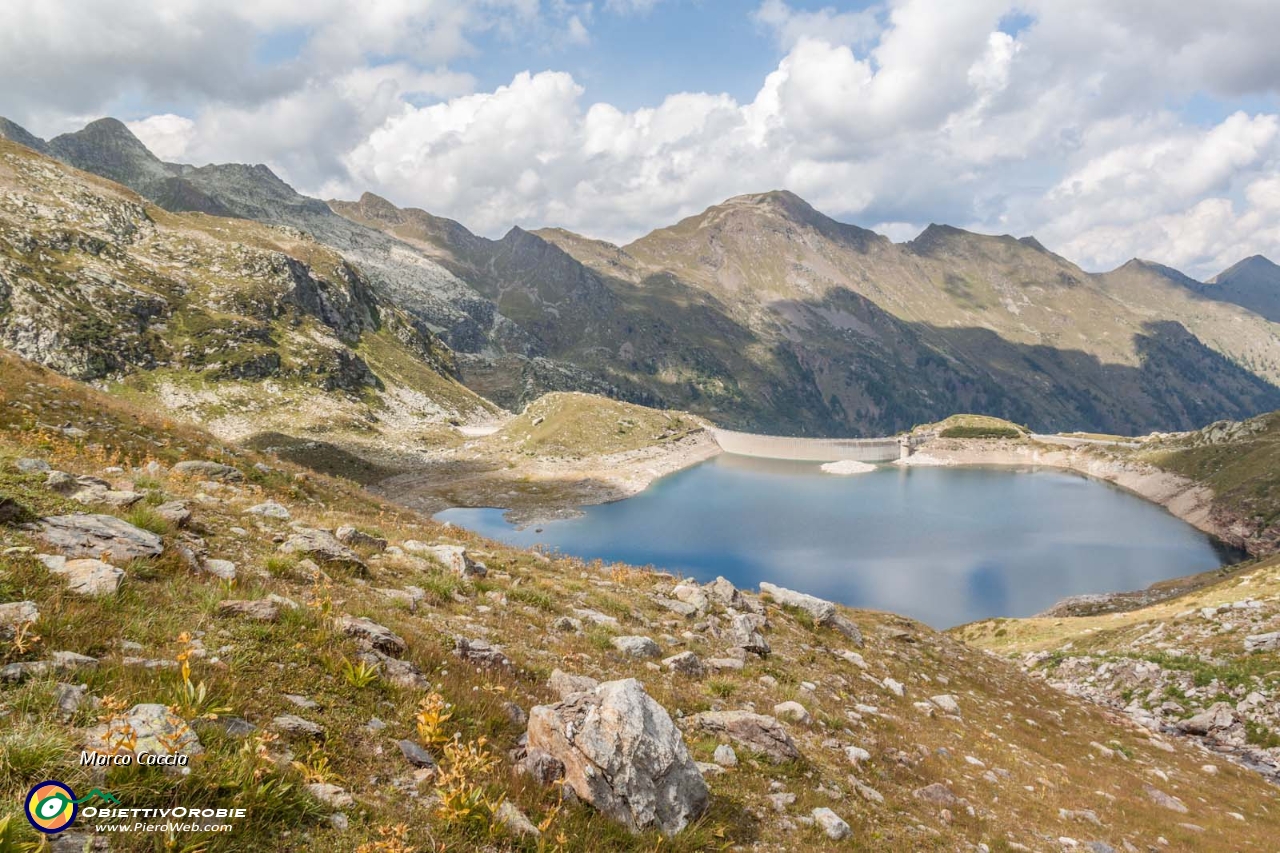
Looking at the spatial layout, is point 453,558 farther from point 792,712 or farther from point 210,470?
point 210,470

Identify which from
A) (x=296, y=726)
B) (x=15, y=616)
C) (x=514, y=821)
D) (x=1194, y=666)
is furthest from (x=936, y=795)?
(x=1194, y=666)

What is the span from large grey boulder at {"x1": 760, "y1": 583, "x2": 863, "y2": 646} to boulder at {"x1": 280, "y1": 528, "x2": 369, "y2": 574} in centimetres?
1441

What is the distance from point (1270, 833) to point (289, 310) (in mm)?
145643

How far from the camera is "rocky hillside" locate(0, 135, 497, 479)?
84375 mm

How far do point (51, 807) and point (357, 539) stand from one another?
35.5ft

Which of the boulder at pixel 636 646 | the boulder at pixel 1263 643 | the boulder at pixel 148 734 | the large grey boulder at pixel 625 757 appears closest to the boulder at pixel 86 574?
the boulder at pixel 148 734

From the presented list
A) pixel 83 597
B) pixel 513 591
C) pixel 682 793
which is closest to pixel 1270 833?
pixel 682 793

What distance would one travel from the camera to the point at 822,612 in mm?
19703

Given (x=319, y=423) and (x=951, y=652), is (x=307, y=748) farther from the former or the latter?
(x=319, y=423)

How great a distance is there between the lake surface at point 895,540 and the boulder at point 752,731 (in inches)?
1508

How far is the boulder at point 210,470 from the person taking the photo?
15.9m

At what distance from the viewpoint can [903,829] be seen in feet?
27.7

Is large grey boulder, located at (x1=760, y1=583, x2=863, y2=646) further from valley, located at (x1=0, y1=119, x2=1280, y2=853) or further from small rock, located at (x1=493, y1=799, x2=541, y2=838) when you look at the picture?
small rock, located at (x1=493, y1=799, x2=541, y2=838)

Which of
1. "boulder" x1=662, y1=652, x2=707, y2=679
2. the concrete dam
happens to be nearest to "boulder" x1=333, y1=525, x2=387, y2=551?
"boulder" x1=662, y1=652, x2=707, y2=679
